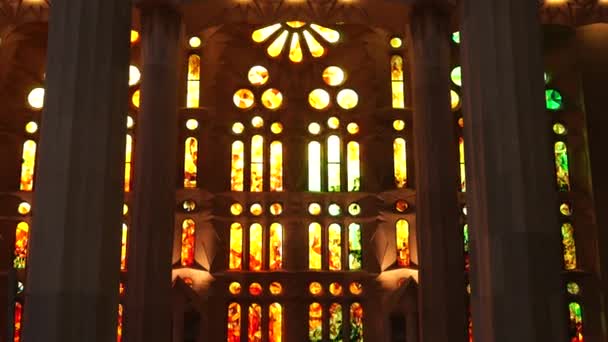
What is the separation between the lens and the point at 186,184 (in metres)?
26.9

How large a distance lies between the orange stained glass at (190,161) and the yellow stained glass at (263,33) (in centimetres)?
419

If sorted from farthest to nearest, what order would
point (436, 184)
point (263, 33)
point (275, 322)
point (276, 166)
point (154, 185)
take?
point (263, 33) < point (276, 166) < point (275, 322) < point (436, 184) < point (154, 185)

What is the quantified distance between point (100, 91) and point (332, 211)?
1904cm

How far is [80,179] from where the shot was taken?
810 centimetres

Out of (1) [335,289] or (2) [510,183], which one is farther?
(1) [335,289]

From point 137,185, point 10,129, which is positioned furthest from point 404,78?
point 10,129

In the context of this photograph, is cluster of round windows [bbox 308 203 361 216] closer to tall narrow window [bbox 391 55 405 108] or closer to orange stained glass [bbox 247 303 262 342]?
orange stained glass [bbox 247 303 262 342]

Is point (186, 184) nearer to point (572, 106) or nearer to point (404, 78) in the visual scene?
point (404, 78)

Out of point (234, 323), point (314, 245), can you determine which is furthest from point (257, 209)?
point (234, 323)

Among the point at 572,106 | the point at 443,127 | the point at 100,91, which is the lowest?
the point at 100,91

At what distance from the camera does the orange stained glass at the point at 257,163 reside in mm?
27375

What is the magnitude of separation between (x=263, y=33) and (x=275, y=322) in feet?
32.3

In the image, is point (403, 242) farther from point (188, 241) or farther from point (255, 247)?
point (188, 241)

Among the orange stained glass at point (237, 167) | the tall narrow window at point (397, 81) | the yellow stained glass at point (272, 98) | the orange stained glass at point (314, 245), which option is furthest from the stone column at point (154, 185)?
the tall narrow window at point (397, 81)
